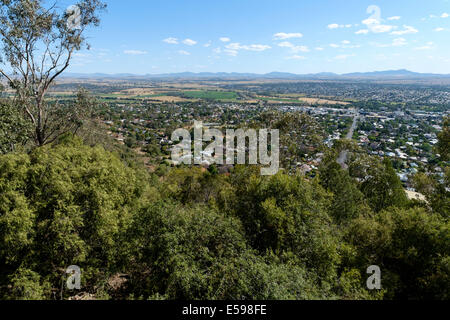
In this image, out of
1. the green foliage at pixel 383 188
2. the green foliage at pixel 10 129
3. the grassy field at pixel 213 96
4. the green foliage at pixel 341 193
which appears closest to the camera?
the green foliage at pixel 10 129

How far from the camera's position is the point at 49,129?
611 inches

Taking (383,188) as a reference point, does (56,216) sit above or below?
above

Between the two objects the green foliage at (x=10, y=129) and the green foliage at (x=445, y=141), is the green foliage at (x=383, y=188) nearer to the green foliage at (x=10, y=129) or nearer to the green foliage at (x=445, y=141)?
the green foliage at (x=445, y=141)

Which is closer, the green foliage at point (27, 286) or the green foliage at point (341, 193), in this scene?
the green foliage at point (27, 286)

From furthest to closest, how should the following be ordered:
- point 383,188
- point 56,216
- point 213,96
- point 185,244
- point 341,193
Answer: point 213,96
point 383,188
point 341,193
point 185,244
point 56,216
